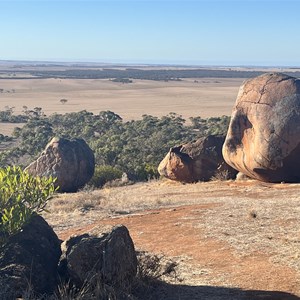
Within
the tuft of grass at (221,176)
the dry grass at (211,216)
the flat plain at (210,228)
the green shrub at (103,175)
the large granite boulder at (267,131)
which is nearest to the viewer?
the flat plain at (210,228)

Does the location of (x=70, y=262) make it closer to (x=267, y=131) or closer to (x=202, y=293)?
(x=202, y=293)

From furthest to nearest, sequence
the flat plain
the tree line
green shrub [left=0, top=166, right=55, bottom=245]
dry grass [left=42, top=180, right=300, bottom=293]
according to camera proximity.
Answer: the tree line
dry grass [left=42, top=180, right=300, bottom=293]
the flat plain
green shrub [left=0, top=166, right=55, bottom=245]

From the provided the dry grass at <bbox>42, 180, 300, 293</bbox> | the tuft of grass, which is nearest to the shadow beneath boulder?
the dry grass at <bbox>42, 180, 300, 293</bbox>

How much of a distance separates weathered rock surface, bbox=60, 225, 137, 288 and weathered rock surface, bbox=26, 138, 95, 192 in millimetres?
13772

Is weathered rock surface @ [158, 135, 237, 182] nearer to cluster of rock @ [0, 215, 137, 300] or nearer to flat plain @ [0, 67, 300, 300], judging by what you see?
flat plain @ [0, 67, 300, 300]

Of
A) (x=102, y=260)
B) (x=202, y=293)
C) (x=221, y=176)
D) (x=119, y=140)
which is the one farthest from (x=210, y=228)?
(x=119, y=140)

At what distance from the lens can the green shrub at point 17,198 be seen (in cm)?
806

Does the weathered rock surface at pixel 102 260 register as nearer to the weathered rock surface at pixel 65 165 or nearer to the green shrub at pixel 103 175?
the weathered rock surface at pixel 65 165

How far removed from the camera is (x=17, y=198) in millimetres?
8055

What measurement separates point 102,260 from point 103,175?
640 inches

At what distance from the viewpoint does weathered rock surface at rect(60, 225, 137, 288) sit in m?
7.97

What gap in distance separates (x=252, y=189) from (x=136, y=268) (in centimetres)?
969

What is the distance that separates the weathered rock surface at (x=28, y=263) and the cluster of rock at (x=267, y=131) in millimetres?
10113

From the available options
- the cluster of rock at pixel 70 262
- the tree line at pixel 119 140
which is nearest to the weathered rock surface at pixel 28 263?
the cluster of rock at pixel 70 262
